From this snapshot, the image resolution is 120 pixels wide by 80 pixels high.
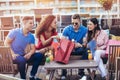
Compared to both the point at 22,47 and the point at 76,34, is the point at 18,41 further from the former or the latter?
the point at 76,34

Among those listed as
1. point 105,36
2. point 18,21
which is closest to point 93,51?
point 105,36

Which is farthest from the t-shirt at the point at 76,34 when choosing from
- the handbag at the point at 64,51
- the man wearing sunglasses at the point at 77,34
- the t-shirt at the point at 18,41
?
the t-shirt at the point at 18,41

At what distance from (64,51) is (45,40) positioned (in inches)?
20.9

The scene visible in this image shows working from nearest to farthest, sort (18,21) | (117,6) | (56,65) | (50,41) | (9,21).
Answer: (56,65)
(50,41)
(9,21)
(18,21)
(117,6)

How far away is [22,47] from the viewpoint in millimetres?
3912

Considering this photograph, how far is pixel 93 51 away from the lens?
4.04 meters

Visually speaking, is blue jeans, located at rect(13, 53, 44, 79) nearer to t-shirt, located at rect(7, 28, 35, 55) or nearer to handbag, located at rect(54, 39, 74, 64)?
t-shirt, located at rect(7, 28, 35, 55)

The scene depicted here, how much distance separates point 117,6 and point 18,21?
3850 millimetres

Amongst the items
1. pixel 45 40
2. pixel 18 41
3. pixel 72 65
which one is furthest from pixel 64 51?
pixel 18 41

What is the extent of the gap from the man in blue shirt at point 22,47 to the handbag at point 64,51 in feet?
1.23

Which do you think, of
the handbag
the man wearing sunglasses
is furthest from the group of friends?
the handbag

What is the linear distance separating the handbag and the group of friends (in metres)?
0.24

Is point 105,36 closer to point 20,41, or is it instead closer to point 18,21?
point 20,41

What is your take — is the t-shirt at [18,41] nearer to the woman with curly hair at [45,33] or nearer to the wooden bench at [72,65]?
the woman with curly hair at [45,33]
